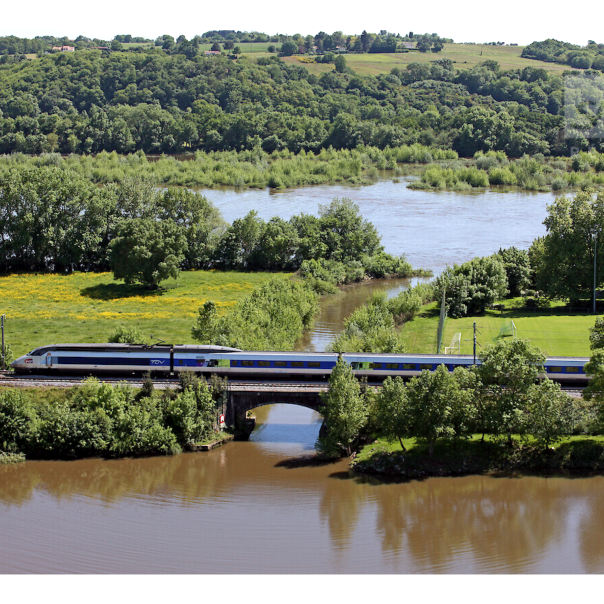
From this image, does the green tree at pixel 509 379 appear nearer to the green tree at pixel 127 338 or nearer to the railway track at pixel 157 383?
the railway track at pixel 157 383

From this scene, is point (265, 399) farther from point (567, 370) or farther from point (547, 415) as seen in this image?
point (567, 370)

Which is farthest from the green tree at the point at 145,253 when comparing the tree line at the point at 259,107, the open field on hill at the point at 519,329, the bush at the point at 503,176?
the tree line at the point at 259,107

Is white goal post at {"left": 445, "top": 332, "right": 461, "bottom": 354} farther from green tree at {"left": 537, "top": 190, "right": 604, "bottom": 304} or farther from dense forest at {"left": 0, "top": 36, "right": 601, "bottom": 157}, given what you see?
dense forest at {"left": 0, "top": 36, "right": 601, "bottom": 157}

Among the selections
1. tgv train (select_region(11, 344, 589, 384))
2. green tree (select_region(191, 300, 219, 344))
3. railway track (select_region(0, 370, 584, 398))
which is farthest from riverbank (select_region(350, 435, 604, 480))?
green tree (select_region(191, 300, 219, 344))

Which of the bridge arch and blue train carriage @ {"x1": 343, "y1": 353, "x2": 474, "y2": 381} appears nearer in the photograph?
the bridge arch

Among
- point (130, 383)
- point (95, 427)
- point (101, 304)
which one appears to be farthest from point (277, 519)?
point (101, 304)

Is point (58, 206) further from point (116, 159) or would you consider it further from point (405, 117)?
point (405, 117)

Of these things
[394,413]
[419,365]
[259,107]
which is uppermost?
[259,107]
